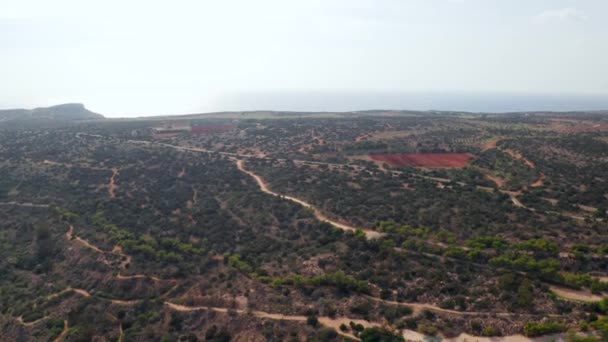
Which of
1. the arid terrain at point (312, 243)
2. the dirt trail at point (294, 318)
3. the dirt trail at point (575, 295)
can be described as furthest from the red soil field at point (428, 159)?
the dirt trail at point (294, 318)

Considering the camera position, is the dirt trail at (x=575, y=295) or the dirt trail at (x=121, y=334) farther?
the dirt trail at (x=121, y=334)

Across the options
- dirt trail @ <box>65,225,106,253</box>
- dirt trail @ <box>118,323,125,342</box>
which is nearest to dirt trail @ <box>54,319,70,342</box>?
dirt trail @ <box>118,323,125,342</box>

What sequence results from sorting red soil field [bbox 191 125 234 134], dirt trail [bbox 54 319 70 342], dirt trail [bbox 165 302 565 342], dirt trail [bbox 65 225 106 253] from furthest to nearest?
red soil field [bbox 191 125 234 134]
dirt trail [bbox 65 225 106 253]
dirt trail [bbox 54 319 70 342]
dirt trail [bbox 165 302 565 342]

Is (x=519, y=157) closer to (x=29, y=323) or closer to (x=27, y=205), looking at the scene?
(x=29, y=323)

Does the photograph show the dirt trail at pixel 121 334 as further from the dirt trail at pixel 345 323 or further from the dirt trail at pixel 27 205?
the dirt trail at pixel 27 205

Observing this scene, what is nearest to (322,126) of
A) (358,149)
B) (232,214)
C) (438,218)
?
(358,149)

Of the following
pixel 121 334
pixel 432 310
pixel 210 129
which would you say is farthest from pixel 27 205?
pixel 432 310

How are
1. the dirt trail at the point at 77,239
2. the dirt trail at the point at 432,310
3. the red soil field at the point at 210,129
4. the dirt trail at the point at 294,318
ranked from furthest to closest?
the red soil field at the point at 210,129
the dirt trail at the point at 77,239
the dirt trail at the point at 294,318
the dirt trail at the point at 432,310

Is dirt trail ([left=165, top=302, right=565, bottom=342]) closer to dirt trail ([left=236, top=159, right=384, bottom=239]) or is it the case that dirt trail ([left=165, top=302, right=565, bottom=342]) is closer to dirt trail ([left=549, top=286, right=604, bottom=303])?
dirt trail ([left=549, top=286, right=604, bottom=303])
